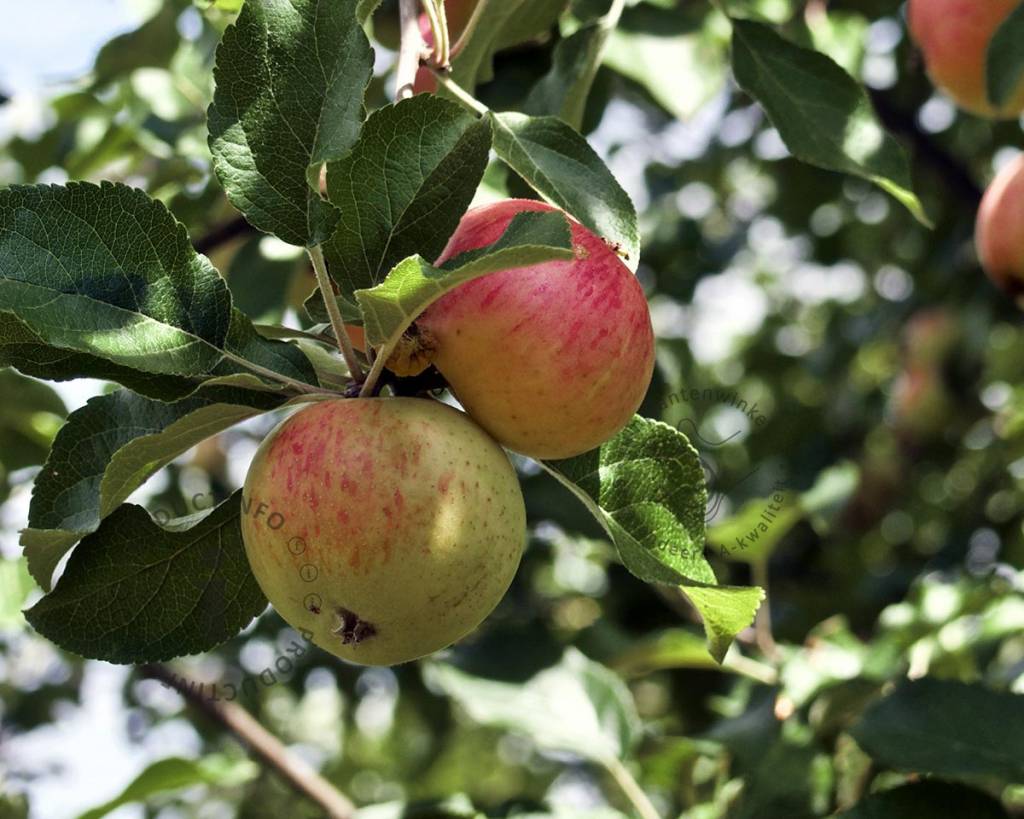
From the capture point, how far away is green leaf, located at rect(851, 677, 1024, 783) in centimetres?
130

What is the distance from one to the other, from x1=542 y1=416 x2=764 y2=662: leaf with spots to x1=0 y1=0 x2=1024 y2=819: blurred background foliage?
449 mm

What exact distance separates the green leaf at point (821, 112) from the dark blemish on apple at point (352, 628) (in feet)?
2.28

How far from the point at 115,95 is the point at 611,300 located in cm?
140

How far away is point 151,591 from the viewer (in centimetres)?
91

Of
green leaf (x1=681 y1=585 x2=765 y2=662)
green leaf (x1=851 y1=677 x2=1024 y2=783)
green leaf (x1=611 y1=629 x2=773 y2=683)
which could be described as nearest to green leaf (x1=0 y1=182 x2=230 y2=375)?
green leaf (x1=681 y1=585 x2=765 y2=662)

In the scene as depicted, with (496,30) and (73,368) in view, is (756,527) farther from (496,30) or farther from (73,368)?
(73,368)

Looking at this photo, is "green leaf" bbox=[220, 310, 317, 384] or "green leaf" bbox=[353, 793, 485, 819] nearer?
"green leaf" bbox=[220, 310, 317, 384]

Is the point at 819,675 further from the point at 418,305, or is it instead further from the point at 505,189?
the point at 418,305

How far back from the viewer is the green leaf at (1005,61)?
4.56ft

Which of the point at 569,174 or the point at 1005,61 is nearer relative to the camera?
the point at 569,174

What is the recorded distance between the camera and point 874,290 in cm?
354

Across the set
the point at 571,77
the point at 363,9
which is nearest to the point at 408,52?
the point at 363,9

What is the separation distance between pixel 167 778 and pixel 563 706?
1.82 ft

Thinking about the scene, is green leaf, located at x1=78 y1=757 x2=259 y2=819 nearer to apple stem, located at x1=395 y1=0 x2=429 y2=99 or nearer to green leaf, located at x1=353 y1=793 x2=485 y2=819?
green leaf, located at x1=353 y1=793 x2=485 y2=819
